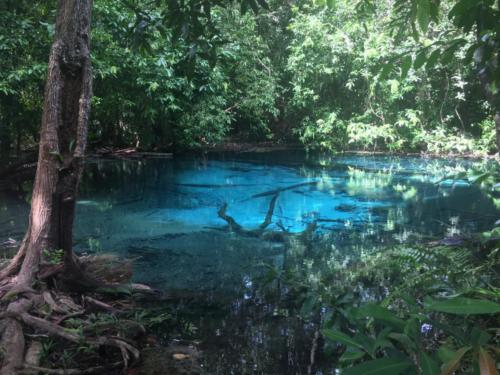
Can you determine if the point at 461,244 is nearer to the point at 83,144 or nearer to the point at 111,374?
the point at 111,374

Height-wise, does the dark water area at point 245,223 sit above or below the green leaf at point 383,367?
below

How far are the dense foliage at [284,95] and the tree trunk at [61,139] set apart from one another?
4865 mm

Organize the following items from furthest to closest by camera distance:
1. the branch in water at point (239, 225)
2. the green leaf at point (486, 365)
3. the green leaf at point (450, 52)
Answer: the branch in water at point (239, 225), the green leaf at point (450, 52), the green leaf at point (486, 365)

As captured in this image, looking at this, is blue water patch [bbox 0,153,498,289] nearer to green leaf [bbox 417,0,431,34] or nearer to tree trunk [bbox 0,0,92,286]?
tree trunk [bbox 0,0,92,286]

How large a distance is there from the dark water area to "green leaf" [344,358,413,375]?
5.86ft

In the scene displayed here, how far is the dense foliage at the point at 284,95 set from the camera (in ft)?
30.7

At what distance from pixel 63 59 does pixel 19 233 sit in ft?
9.09

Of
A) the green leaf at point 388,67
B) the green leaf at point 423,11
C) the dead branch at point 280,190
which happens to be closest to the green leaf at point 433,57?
the green leaf at point 388,67

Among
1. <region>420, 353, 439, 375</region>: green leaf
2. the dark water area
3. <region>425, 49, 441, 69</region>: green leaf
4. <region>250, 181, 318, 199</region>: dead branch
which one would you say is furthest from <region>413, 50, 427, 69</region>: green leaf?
<region>250, 181, 318, 199</region>: dead branch

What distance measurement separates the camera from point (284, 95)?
15703 millimetres

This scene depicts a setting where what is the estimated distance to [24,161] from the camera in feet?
26.4

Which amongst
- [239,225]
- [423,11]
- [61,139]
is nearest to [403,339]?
[423,11]

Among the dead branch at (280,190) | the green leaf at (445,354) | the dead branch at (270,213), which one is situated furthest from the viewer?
the dead branch at (280,190)

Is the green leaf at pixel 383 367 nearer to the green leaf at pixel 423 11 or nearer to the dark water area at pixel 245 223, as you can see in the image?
the green leaf at pixel 423 11
